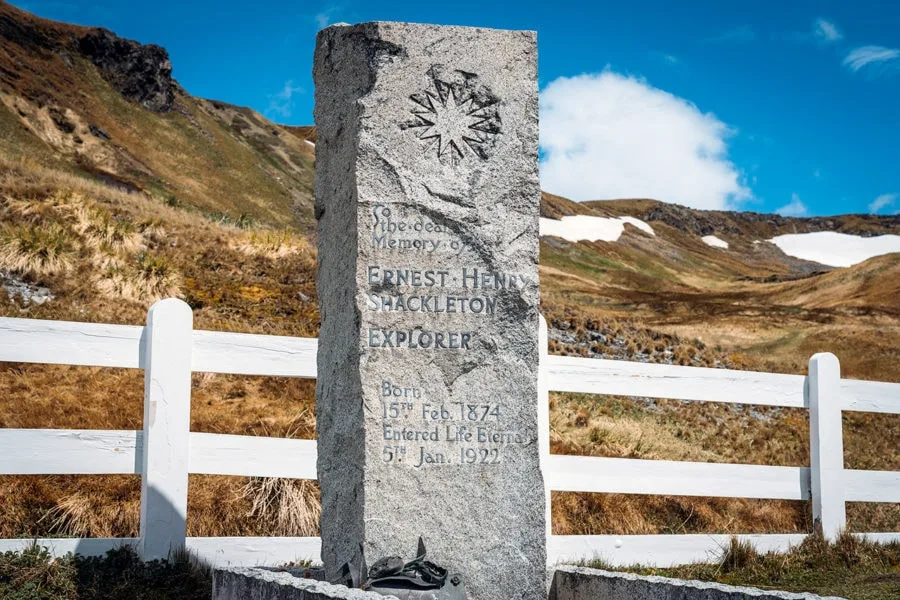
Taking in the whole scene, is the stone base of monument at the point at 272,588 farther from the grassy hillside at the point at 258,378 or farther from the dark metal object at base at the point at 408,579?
the grassy hillside at the point at 258,378

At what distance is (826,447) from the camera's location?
8.29 m

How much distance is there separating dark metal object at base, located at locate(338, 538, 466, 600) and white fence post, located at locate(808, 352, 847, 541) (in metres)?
4.25

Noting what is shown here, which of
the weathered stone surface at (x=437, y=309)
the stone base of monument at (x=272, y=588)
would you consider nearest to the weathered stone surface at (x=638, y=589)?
the weathered stone surface at (x=437, y=309)

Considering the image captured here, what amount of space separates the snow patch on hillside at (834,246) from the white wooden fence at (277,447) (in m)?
116

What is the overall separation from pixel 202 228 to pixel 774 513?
44.4 ft

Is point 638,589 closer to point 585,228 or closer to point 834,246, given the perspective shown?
point 585,228

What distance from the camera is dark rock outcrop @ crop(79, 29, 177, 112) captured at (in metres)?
68.5

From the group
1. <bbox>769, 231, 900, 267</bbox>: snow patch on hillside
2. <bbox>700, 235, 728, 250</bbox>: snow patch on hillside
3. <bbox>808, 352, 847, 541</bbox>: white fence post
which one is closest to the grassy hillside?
<bbox>808, 352, 847, 541</bbox>: white fence post

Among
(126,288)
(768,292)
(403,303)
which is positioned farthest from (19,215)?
(768,292)

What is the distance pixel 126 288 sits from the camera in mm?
14102

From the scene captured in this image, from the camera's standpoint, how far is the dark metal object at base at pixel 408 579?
16.4ft

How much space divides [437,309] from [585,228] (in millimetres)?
90730

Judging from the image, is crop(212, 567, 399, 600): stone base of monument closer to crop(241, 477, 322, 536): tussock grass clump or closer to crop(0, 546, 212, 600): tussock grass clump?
crop(0, 546, 212, 600): tussock grass clump

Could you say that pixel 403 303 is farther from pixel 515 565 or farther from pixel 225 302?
pixel 225 302
